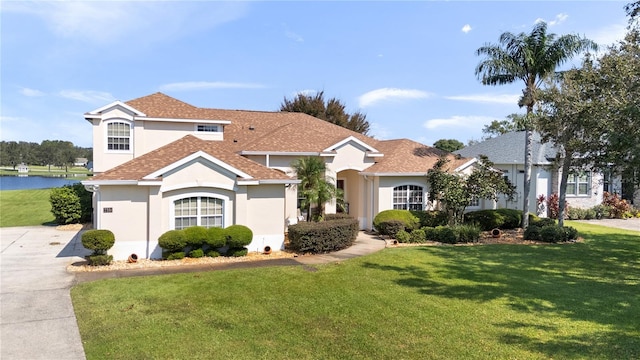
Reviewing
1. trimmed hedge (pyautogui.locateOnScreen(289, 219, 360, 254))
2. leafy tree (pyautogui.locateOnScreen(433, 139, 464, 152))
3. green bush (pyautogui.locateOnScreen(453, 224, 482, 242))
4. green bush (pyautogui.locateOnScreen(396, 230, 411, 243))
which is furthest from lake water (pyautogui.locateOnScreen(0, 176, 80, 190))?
leafy tree (pyautogui.locateOnScreen(433, 139, 464, 152))

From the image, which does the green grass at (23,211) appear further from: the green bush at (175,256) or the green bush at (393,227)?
the green bush at (393,227)

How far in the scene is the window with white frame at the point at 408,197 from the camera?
2230 cm

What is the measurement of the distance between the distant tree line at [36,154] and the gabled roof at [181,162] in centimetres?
12302

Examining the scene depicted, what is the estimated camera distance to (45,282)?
12242 millimetres

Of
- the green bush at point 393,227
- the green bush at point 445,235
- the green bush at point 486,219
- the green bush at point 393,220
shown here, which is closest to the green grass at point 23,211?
the green bush at point 393,220

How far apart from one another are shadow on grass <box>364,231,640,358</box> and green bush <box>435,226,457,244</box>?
1313 mm

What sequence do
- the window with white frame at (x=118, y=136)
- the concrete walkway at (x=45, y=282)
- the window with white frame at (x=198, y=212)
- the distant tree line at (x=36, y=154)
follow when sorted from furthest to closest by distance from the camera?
the distant tree line at (x=36, y=154) < the window with white frame at (x=118, y=136) < the window with white frame at (x=198, y=212) < the concrete walkway at (x=45, y=282)

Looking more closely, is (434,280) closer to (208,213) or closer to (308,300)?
(308,300)

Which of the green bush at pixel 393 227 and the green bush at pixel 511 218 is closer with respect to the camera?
the green bush at pixel 393 227

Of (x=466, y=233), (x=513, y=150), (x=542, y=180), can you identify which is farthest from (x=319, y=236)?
(x=513, y=150)

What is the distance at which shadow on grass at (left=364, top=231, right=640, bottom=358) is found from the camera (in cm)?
775

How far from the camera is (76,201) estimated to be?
82.9 ft

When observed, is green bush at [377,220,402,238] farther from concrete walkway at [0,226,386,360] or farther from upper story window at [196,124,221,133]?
upper story window at [196,124,221,133]

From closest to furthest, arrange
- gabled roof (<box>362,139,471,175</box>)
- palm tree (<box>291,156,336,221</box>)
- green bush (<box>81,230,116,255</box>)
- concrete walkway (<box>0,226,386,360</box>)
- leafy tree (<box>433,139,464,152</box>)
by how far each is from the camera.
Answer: concrete walkway (<box>0,226,386,360</box>), green bush (<box>81,230,116,255</box>), palm tree (<box>291,156,336,221</box>), gabled roof (<box>362,139,471,175</box>), leafy tree (<box>433,139,464,152</box>)
